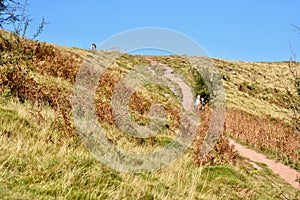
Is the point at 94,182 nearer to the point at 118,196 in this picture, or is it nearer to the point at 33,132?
the point at 118,196

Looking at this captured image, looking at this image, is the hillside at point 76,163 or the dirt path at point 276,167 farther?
the dirt path at point 276,167

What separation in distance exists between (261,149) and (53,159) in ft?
41.3

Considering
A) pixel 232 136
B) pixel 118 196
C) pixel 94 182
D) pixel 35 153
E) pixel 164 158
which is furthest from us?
pixel 232 136

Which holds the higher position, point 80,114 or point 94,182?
point 80,114

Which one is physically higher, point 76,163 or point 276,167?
point 276,167

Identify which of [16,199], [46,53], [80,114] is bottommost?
[16,199]

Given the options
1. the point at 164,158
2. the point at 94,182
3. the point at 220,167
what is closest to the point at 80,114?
the point at 164,158

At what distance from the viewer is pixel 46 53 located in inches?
720

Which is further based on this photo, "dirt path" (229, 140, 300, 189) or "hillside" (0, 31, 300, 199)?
"dirt path" (229, 140, 300, 189)

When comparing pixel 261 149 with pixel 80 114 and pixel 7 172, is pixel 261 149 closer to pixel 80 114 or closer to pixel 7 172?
pixel 80 114

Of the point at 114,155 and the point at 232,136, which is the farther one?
the point at 232,136

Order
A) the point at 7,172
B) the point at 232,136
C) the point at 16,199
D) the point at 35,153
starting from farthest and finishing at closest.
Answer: the point at 232,136, the point at 35,153, the point at 7,172, the point at 16,199

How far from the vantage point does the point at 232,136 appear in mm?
18094

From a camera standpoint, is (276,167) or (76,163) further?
(276,167)
